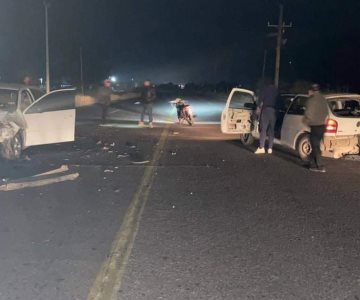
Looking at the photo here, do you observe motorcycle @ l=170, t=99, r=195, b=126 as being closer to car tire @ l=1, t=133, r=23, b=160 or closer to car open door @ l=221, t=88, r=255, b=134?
car open door @ l=221, t=88, r=255, b=134

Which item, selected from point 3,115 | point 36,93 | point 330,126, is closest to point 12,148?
point 3,115

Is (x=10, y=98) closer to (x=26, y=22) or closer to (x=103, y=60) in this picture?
(x=26, y=22)

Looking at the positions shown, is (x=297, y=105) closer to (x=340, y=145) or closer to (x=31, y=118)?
(x=340, y=145)

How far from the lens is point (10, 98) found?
37.8 feet

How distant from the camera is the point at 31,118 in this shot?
37.4 ft

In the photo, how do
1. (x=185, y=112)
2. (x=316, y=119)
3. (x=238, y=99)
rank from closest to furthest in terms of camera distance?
(x=316, y=119) → (x=238, y=99) → (x=185, y=112)

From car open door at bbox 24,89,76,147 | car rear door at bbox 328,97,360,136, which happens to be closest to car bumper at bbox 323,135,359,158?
car rear door at bbox 328,97,360,136

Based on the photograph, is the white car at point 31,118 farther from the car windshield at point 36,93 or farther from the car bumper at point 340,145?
the car bumper at point 340,145

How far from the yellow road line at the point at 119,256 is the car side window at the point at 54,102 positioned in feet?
14.6

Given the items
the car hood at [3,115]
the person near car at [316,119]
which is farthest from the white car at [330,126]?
the car hood at [3,115]

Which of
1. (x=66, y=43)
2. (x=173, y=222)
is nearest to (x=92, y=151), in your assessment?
(x=173, y=222)

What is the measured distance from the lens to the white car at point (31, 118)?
10.8 m

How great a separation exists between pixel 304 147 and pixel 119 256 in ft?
23.4

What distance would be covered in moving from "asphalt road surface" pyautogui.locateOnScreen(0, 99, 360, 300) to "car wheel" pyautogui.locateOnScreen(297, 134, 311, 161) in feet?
1.98
